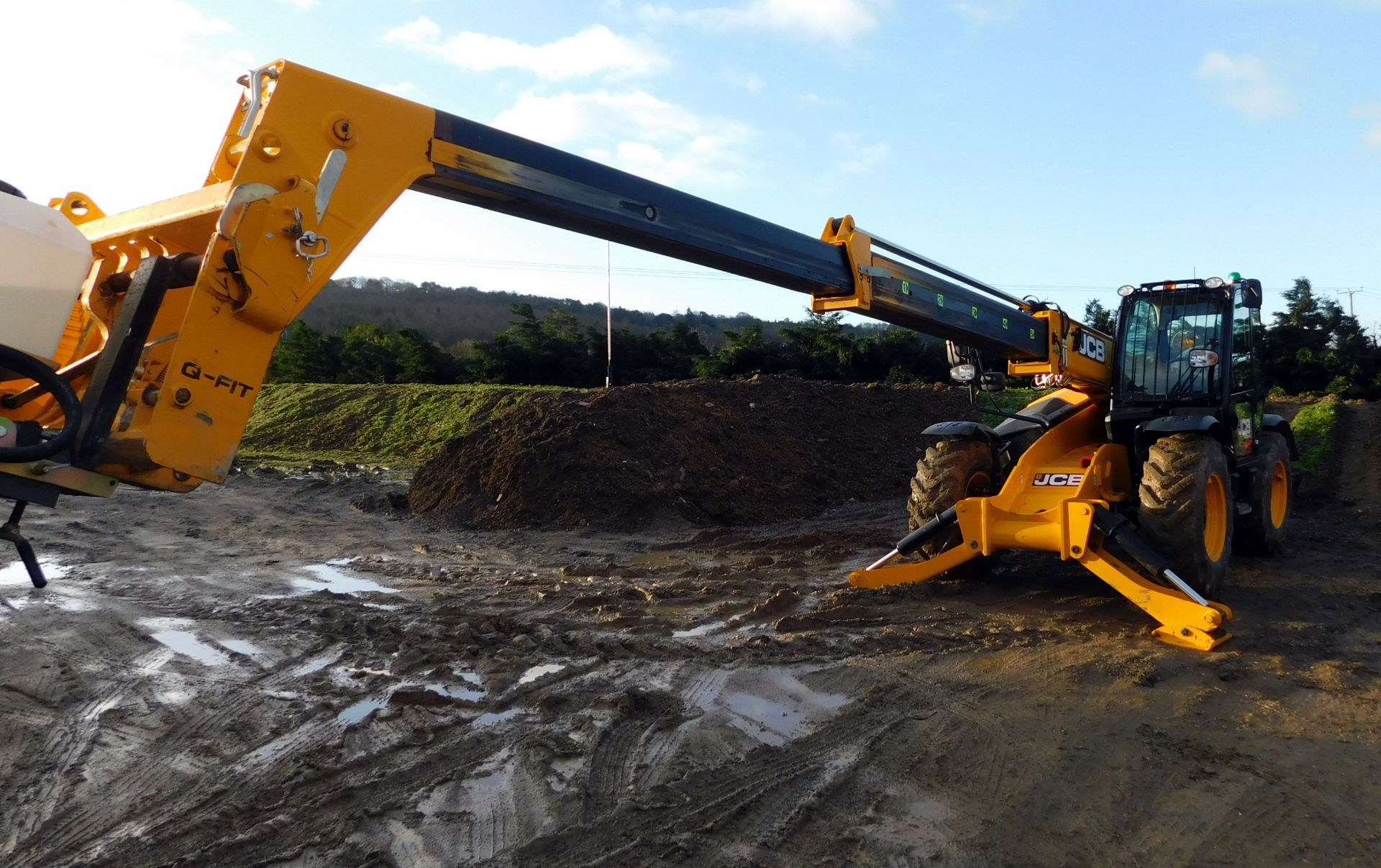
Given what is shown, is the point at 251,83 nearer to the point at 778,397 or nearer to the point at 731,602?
the point at 731,602

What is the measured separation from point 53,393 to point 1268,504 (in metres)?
9.20

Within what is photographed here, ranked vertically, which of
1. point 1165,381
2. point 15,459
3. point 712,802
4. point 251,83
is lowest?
point 712,802

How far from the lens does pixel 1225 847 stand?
12.0 feet

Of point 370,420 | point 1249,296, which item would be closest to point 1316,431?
point 1249,296

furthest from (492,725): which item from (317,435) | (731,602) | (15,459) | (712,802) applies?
(317,435)

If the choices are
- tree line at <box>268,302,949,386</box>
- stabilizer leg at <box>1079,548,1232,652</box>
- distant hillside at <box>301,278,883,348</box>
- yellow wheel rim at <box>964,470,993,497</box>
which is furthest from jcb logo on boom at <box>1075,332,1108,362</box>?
distant hillside at <box>301,278,883,348</box>

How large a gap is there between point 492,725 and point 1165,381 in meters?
6.17

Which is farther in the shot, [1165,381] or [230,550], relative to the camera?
[230,550]

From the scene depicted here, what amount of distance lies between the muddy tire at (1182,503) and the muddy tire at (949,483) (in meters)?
1.29

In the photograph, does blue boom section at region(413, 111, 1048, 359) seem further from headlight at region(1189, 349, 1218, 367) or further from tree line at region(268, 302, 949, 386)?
tree line at region(268, 302, 949, 386)

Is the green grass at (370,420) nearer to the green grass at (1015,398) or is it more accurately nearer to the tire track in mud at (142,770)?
the green grass at (1015,398)

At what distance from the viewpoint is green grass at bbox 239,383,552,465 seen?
18766mm

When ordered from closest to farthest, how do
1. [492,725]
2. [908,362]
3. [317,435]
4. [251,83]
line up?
[251,83] → [492,725] → [317,435] → [908,362]

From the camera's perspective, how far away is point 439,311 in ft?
158
